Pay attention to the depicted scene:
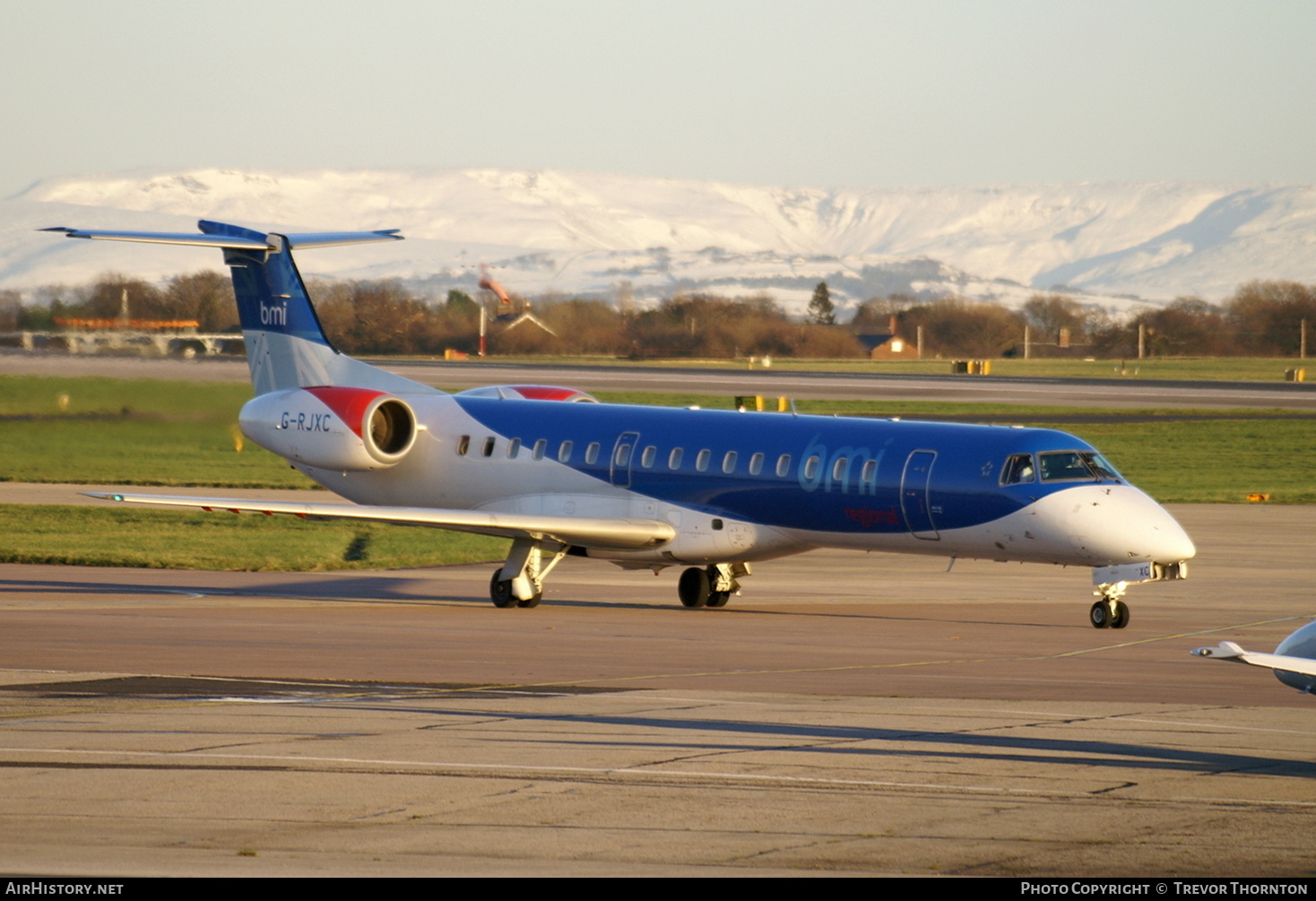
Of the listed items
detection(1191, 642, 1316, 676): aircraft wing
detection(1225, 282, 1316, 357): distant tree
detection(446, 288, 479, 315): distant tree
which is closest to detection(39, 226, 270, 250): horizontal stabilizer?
detection(1191, 642, 1316, 676): aircraft wing

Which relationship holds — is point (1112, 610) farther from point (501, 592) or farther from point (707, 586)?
point (501, 592)

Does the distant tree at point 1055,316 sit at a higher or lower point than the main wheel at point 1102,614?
higher

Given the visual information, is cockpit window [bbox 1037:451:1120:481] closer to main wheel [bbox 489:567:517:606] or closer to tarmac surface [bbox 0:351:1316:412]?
main wheel [bbox 489:567:517:606]

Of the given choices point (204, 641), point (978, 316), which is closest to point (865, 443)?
point (204, 641)

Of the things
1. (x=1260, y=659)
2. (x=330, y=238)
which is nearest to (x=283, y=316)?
(x=330, y=238)

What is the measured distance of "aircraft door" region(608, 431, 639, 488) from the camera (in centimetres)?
2561

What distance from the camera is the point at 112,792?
11.4 meters

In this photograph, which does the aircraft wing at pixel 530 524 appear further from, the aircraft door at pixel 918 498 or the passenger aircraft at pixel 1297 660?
the passenger aircraft at pixel 1297 660

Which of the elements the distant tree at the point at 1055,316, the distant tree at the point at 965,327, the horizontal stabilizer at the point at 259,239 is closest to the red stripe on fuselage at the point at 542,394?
the horizontal stabilizer at the point at 259,239

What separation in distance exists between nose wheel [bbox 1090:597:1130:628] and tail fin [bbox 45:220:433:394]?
12.0 meters

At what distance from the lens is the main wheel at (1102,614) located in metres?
22.3

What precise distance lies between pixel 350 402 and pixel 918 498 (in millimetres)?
9457

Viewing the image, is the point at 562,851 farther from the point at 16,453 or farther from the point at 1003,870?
the point at 16,453

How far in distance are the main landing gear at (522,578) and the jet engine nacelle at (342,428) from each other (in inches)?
136
